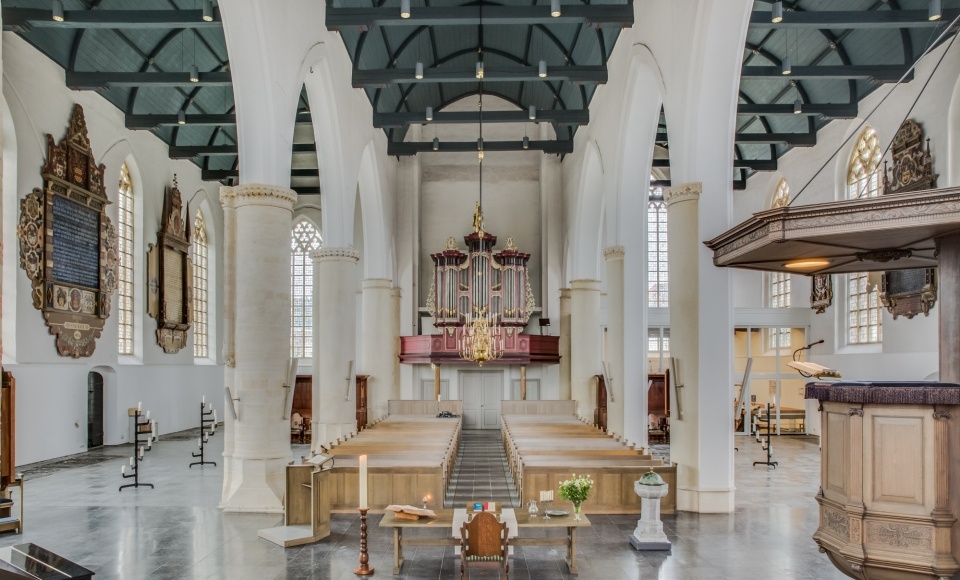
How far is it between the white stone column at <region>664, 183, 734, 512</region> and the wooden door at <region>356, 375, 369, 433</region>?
14023mm

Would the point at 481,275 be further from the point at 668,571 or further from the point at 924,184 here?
the point at 668,571

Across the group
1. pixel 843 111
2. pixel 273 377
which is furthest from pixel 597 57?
pixel 273 377

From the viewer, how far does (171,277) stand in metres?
23.4

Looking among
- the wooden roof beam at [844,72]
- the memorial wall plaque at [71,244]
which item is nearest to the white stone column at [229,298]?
the memorial wall plaque at [71,244]

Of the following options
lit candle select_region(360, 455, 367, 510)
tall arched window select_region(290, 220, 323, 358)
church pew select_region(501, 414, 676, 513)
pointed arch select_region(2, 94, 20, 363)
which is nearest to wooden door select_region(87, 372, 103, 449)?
pointed arch select_region(2, 94, 20, 363)

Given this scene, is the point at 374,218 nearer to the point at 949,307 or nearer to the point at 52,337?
the point at 52,337

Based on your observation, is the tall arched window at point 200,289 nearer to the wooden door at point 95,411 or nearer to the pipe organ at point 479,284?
the wooden door at point 95,411

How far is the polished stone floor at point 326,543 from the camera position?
7.94 metres

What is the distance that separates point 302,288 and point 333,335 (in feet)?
44.5

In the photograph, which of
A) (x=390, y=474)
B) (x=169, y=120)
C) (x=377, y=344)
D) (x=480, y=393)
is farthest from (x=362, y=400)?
(x=390, y=474)

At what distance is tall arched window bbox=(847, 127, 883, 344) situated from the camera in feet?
61.1

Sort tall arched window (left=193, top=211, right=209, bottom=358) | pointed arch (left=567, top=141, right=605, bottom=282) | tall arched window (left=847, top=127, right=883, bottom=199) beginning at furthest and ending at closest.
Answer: tall arched window (left=193, top=211, right=209, bottom=358)
pointed arch (left=567, top=141, right=605, bottom=282)
tall arched window (left=847, top=127, right=883, bottom=199)

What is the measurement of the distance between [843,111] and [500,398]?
48.1 ft

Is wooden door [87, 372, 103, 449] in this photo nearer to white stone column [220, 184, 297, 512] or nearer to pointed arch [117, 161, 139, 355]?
pointed arch [117, 161, 139, 355]
